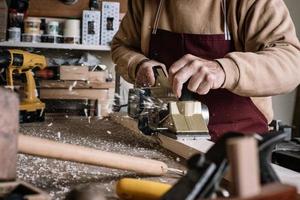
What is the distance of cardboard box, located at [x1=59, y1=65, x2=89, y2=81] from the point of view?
239 centimetres

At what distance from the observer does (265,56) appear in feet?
4.14

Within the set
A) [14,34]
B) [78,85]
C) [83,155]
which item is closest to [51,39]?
[14,34]

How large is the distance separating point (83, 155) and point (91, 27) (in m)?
1.96

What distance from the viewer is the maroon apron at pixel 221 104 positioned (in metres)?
1.41

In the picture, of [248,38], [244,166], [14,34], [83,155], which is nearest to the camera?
[244,166]

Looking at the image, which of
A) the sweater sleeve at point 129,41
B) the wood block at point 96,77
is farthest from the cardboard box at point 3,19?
the sweater sleeve at point 129,41

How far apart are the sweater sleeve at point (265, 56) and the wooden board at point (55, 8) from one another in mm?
1476

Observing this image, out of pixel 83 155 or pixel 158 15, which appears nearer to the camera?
pixel 83 155

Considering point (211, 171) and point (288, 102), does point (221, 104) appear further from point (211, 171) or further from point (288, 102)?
point (288, 102)

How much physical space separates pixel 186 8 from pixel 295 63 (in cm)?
41

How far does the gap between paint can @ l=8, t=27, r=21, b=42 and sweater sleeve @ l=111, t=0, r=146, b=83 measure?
887mm

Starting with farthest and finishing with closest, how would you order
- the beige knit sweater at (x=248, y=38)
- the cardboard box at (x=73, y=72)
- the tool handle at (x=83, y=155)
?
1. the cardboard box at (x=73, y=72)
2. the beige knit sweater at (x=248, y=38)
3. the tool handle at (x=83, y=155)

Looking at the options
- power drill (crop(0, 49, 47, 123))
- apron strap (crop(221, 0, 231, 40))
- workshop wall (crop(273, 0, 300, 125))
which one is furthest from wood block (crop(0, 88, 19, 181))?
workshop wall (crop(273, 0, 300, 125))

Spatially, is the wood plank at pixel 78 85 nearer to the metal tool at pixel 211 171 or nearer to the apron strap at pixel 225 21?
the apron strap at pixel 225 21
